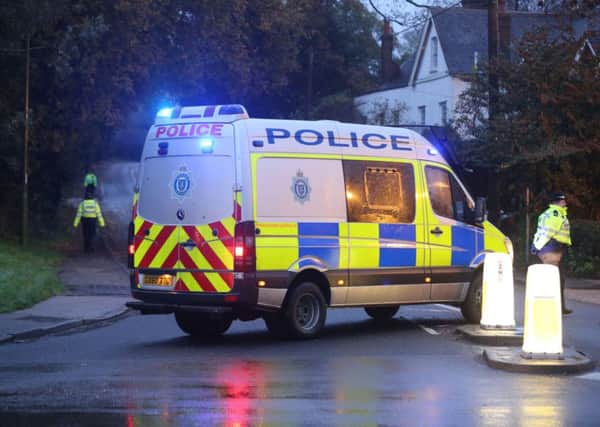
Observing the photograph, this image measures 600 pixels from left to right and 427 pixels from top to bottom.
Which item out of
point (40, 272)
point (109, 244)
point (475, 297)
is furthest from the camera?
point (109, 244)

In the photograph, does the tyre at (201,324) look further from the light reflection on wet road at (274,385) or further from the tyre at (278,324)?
the tyre at (278,324)

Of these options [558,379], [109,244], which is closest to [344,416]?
[558,379]

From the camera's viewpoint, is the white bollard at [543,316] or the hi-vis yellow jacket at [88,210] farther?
the hi-vis yellow jacket at [88,210]

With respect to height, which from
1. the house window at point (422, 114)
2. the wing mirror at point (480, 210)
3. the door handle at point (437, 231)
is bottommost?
the door handle at point (437, 231)

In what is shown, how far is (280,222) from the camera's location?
13.6 metres

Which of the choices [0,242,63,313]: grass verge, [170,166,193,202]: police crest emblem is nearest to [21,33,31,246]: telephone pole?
[0,242,63,313]: grass verge

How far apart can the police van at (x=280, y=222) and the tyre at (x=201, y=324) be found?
2 cm

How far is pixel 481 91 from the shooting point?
97.0ft

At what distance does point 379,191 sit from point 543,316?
3796 millimetres

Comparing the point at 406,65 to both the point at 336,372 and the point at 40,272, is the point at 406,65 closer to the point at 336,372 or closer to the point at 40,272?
the point at 40,272

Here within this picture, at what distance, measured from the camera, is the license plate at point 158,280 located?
13.8 m

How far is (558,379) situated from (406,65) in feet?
165

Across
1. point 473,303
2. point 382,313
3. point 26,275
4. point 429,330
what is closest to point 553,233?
point 473,303

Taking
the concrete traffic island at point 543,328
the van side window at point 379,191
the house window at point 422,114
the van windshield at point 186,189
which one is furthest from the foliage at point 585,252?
the house window at point 422,114
